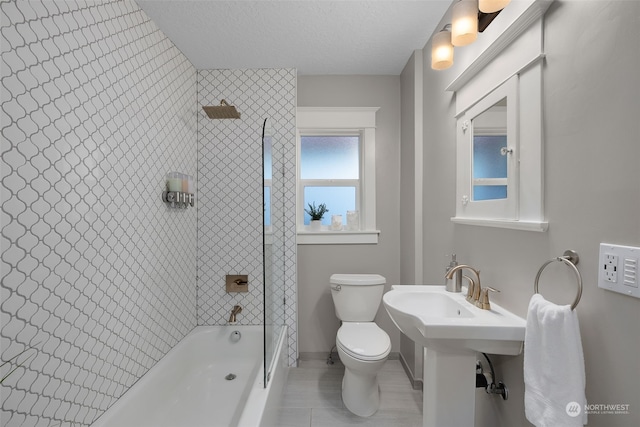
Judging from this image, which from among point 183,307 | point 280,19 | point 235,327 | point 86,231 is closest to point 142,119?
point 86,231

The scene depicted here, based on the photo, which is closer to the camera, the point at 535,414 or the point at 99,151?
the point at 535,414

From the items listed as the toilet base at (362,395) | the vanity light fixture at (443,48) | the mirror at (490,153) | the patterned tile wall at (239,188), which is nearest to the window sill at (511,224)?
the mirror at (490,153)

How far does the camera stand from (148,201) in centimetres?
178

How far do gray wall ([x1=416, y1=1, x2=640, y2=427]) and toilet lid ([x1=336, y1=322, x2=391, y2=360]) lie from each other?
741mm

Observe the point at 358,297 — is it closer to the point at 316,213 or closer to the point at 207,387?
the point at 316,213

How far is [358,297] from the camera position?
2236 millimetres

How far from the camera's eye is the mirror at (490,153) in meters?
1.23

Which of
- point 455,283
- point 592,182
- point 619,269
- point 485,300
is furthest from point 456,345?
point 592,182

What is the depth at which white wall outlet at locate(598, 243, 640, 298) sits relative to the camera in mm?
709

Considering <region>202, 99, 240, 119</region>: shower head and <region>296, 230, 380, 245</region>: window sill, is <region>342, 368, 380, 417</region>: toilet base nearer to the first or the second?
<region>296, 230, 380, 245</region>: window sill

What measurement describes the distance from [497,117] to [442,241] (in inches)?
32.7

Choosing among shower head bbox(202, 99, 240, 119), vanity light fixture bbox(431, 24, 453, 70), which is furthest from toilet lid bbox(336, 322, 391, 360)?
shower head bbox(202, 99, 240, 119)

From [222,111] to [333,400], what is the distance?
2251mm

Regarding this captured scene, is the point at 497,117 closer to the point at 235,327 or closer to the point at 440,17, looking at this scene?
the point at 440,17
